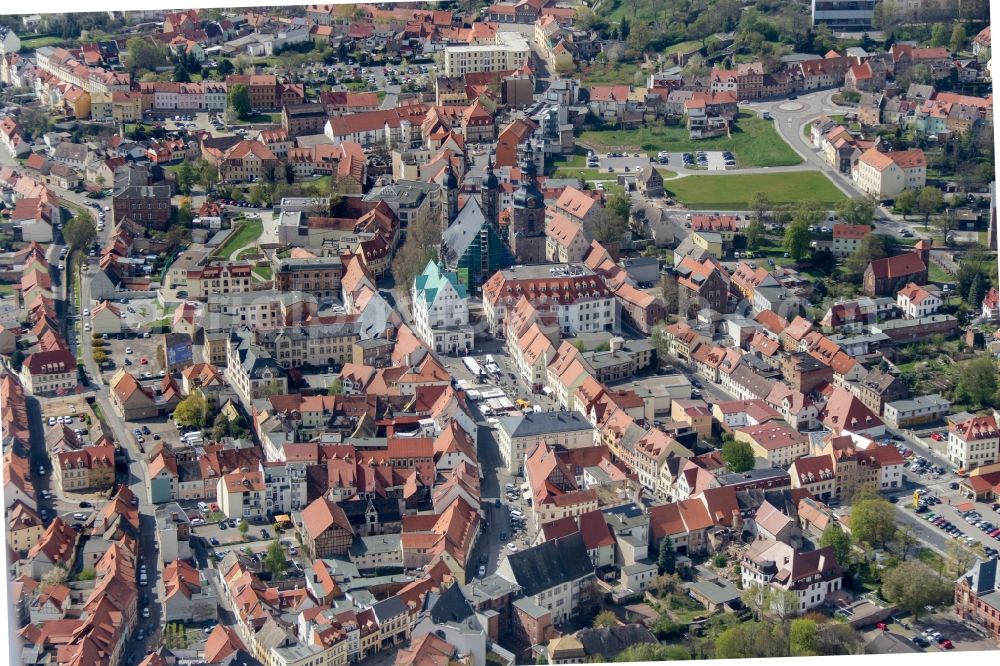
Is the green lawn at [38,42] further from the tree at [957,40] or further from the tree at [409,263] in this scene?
the tree at [957,40]

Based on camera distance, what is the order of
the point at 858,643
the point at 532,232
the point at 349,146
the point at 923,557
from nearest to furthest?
the point at 858,643 < the point at 923,557 < the point at 532,232 < the point at 349,146

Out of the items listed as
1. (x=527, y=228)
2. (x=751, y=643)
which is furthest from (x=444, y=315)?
(x=751, y=643)

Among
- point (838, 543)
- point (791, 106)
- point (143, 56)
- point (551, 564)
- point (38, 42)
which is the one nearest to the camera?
point (551, 564)

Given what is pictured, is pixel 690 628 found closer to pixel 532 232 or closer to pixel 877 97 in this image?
pixel 532 232

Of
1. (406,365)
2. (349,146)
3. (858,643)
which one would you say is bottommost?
(858,643)

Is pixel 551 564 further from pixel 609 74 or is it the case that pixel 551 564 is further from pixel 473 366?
pixel 609 74

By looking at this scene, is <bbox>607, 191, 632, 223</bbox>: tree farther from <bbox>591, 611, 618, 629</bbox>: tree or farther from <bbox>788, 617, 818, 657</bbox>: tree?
<bbox>788, 617, 818, 657</bbox>: tree

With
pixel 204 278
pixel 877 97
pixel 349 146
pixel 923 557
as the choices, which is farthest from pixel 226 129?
pixel 923 557
